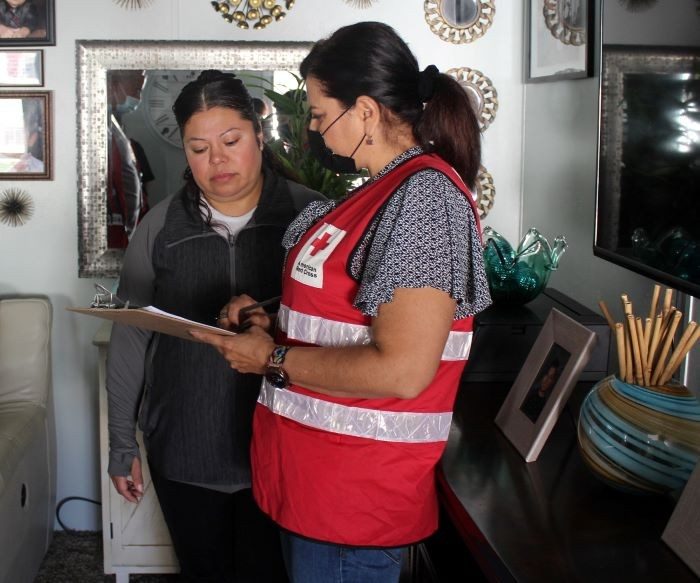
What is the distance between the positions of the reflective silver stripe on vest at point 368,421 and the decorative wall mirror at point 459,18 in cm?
177

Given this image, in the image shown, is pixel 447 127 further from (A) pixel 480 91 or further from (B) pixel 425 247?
(A) pixel 480 91

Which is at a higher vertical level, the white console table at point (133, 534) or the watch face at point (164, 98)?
the watch face at point (164, 98)

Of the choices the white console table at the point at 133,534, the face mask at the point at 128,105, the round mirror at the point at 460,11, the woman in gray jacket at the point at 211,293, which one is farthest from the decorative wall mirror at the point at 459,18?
the white console table at the point at 133,534

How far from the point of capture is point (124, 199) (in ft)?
9.49

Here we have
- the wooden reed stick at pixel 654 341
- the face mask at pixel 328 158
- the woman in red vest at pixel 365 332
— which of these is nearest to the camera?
the woman in red vest at pixel 365 332

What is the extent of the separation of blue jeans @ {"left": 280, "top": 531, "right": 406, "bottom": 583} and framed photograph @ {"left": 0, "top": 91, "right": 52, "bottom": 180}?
6.33ft

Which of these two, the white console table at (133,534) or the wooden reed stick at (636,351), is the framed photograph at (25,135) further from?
the wooden reed stick at (636,351)

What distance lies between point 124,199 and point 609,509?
206 cm

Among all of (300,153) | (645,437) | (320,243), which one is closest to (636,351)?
(645,437)

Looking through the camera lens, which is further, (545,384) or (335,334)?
(545,384)

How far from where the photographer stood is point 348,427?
4.31 feet

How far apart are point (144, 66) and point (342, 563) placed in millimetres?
1947

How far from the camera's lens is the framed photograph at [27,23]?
2.80m

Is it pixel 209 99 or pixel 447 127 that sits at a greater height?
pixel 209 99
